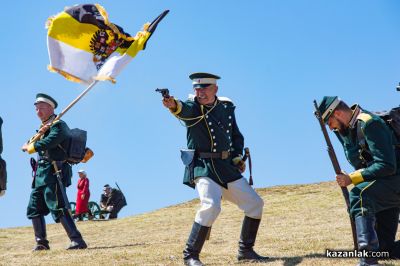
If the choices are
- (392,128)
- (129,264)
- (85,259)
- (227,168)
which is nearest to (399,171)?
(392,128)

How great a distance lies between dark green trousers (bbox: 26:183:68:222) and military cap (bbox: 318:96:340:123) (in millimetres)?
5166

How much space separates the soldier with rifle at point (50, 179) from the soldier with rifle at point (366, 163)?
5008 mm

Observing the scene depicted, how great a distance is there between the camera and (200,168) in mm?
7469

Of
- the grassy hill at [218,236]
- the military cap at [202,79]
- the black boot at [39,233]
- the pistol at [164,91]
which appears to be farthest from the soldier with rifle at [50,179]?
the pistol at [164,91]

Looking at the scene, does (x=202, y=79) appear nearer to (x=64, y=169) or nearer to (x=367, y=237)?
(x=367, y=237)

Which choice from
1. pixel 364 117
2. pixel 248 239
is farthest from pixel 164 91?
pixel 364 117

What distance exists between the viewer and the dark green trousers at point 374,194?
6090 millimetres

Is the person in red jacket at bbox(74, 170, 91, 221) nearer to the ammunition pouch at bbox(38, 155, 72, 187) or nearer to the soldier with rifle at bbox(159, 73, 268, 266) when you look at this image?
the ammunition pouch at bbox(38, 155, 72, 187)

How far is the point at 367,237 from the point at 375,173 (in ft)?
2.04

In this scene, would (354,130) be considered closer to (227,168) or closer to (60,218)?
(227,168)

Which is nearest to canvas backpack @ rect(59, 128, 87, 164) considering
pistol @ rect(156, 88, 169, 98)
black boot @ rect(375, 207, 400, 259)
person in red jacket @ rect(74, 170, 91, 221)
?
pistol @ rect(156, 88, 169, 98)

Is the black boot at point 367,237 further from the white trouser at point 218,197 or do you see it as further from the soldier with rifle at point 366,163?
the white trouser at point 218,197

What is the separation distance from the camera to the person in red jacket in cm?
2294

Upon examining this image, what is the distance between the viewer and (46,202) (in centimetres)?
1010
